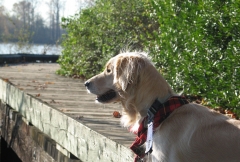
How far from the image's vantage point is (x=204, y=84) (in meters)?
6.68

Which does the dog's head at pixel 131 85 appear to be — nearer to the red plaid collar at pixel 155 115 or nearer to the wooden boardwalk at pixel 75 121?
the red plaid collar at pixel 155 115

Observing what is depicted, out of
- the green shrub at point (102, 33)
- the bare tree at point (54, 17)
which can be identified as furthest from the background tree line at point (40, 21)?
the green shrub at point (102, 33)

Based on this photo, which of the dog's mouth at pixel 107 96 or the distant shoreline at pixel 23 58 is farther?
the distant shoreline at pixel 23 58

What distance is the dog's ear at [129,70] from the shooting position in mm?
4090

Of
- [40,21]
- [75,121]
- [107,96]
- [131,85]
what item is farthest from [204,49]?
[40,21]

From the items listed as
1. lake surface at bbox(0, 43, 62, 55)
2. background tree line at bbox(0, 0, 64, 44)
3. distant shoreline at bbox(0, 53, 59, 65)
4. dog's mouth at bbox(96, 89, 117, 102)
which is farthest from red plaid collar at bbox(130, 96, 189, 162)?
background tree line at bbox(0, 0, 64, 44)

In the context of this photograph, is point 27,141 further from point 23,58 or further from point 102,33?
point 23,58

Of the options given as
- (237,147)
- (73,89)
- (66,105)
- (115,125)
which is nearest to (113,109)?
(66,105)

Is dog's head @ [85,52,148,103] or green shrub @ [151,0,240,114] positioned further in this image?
green shrub @ [151,0,240,114]

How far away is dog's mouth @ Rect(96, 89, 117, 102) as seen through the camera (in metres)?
4.38

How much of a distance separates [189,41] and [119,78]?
3.13m

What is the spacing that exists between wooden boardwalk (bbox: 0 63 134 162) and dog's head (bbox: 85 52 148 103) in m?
0.57

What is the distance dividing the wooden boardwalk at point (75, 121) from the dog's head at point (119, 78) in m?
0.57

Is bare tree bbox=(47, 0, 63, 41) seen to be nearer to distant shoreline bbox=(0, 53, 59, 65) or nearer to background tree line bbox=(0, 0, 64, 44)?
background tree line bbox=(0, 0, 64, 44)
